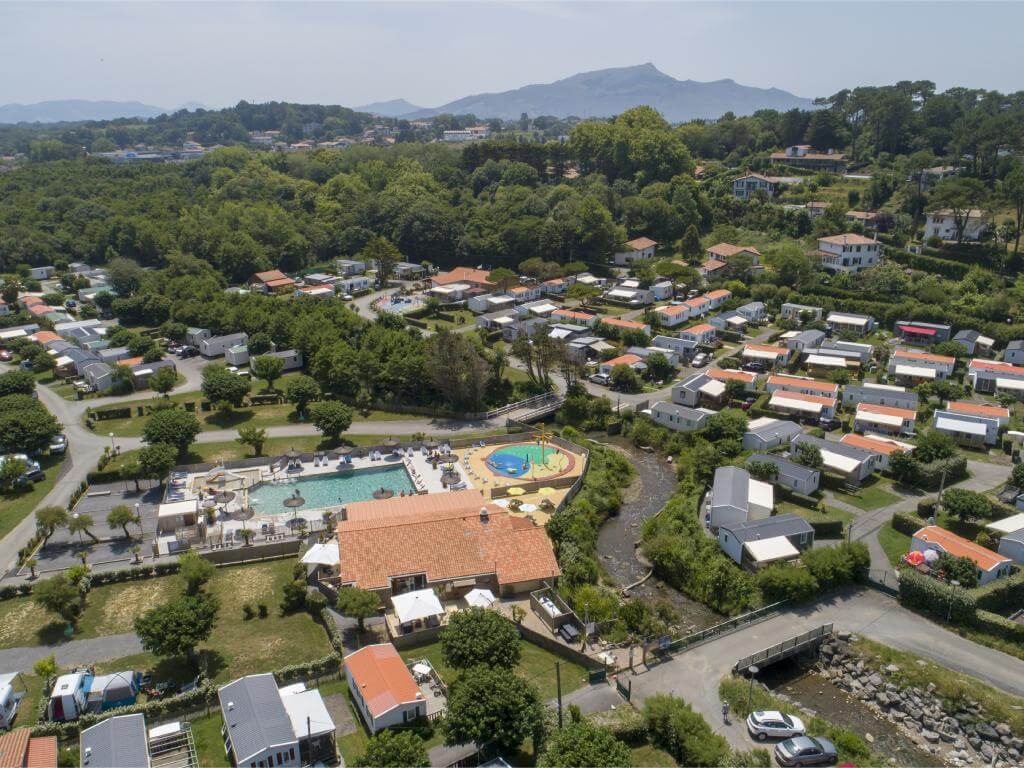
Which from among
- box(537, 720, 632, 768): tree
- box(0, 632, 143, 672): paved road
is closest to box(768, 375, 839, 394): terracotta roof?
box(537, 720, 632, 768): tree

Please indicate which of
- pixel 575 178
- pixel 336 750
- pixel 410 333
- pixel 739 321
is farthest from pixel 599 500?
pixel 575 178

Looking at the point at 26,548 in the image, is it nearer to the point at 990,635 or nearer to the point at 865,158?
the point at 990,635

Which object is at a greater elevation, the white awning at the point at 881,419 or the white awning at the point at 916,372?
the white awning at the point at 916,372

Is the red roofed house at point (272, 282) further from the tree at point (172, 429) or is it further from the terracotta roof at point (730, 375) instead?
the terracotta roof at point (730, 375)

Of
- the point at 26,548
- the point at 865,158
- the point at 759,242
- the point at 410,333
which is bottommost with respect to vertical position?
the point at 26,548

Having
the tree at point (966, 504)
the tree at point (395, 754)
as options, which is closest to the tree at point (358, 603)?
the tree at point (395, 754)
